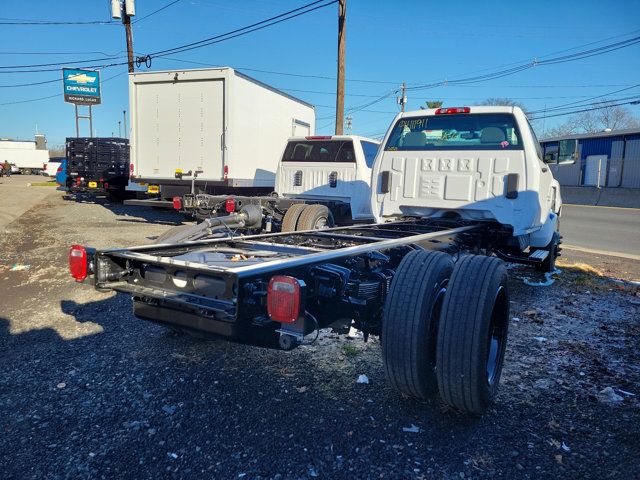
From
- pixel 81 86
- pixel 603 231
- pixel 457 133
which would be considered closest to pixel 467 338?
pixel 457 133

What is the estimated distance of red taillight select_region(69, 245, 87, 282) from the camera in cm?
340

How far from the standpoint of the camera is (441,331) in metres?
3.03

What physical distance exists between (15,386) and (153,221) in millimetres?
10403

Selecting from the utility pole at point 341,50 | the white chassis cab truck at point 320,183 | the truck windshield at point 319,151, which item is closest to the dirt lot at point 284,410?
the white chassis cab truck at point 320,183

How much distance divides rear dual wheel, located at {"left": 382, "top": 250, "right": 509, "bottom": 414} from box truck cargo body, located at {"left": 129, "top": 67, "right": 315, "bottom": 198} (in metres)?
8.85

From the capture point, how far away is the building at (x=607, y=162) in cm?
2839

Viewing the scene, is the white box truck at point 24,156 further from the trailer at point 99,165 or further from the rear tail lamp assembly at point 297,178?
the rear tail lamp assembly at point 297,178

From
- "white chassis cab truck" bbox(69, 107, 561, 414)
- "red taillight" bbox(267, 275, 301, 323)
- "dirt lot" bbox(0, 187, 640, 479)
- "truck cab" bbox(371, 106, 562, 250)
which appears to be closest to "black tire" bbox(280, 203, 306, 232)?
"truck cab" bbox(371, 106, 562, 250)

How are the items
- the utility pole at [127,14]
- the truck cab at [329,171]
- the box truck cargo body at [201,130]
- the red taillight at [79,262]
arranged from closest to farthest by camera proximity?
the red taillight at [79,262], the truck cab at [329,171], the box truck cargo body at [201,130], the utility pole at [127,14]

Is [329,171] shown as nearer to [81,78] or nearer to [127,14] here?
[127,14]

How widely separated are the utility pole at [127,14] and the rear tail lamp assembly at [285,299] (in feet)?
79.9

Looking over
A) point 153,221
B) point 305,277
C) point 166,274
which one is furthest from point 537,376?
point 153,221

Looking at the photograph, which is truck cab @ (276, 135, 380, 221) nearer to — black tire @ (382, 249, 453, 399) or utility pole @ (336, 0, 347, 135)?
black tire @ (382, 249, 453, 399)

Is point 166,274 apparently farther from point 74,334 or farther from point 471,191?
point 471,191
